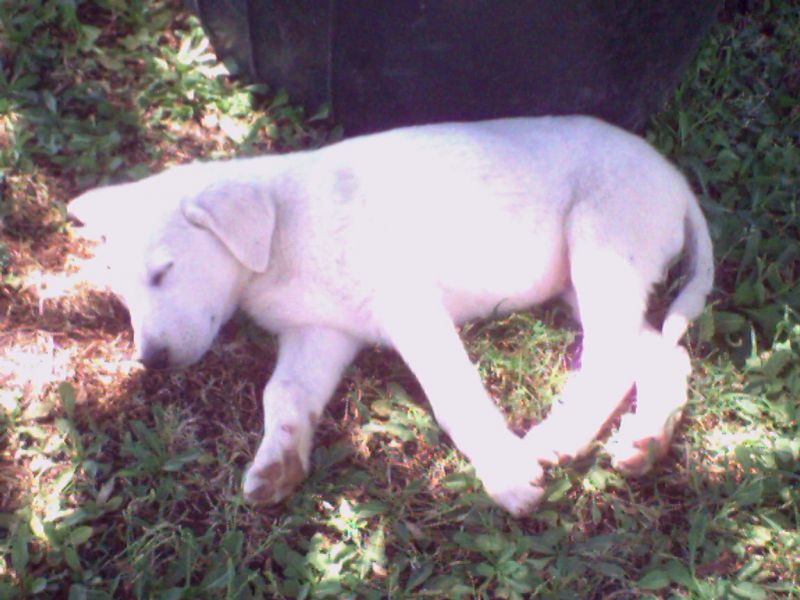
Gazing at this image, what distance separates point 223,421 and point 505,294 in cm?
→ 96

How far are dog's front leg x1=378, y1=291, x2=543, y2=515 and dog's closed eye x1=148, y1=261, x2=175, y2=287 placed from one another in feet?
2.06

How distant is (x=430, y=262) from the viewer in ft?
8.85

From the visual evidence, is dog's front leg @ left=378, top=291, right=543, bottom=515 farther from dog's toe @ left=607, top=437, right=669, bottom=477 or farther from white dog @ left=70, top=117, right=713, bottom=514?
dog's toe @ left=607, top=437, right=669, bottom=477

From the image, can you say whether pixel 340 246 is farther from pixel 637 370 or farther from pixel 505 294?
pixel 637 370

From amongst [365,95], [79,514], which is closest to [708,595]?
[79,514]

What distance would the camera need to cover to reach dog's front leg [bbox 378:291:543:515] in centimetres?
234

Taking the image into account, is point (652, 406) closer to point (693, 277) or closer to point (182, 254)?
point (693, 277)

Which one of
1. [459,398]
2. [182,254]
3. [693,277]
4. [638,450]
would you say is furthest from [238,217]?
[693,277]

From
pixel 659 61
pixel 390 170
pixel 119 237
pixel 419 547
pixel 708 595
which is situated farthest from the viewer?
pixel 659 61

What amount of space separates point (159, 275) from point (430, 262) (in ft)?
2.63

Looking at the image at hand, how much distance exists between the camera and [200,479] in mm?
2441

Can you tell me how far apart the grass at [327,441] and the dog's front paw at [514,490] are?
0.11 feet

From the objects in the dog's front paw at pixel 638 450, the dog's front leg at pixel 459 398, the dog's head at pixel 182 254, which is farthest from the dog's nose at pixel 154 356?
A: the dog's front paw at pixel 638 450

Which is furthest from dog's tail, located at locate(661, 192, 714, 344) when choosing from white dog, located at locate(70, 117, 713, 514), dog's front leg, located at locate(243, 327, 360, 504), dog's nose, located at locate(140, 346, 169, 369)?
dog's nose, located at locate(140, 346, 169, 369)
